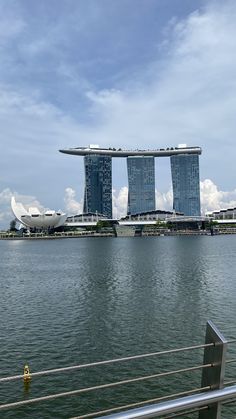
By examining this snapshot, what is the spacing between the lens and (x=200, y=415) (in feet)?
13.0

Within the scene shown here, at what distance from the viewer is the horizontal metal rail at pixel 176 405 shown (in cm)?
267

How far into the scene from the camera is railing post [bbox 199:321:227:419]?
373cm

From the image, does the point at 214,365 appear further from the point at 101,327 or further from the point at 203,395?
the point at 101,327

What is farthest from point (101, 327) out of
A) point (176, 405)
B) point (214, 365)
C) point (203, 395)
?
point (176, 405)

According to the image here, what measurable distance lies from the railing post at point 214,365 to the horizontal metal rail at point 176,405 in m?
0.58

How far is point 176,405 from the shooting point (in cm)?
284

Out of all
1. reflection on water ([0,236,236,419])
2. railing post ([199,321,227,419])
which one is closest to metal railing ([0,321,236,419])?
railing post ([199,321,227,419])

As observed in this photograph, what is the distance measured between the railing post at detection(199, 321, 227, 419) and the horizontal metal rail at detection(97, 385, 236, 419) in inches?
22.9

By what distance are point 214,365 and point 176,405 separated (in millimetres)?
1199

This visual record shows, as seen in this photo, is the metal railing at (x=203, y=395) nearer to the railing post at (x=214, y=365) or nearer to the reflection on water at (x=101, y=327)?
the railing post at (x=214, y=365)

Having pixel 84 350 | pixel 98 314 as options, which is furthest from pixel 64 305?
pixel 84 350

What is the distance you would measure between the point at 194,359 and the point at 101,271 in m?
33.7

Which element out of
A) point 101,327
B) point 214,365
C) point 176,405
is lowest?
point 101,327

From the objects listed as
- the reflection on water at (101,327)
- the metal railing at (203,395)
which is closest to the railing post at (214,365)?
the metal railing at (203,395)
